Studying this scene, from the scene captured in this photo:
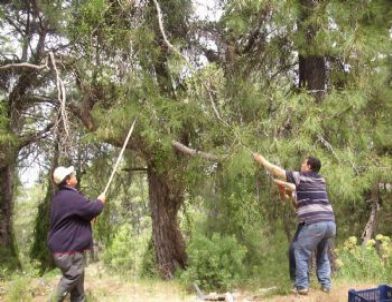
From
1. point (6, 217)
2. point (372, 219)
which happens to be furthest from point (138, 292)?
point (372, 219)

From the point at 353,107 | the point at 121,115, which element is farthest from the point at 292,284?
the point at 121,115

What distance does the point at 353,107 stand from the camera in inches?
245

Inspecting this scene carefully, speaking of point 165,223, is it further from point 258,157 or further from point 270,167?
point 270,167

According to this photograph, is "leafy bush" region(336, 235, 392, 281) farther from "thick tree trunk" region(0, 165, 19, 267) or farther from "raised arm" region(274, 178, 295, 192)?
"thick tree trunk" region(0, 165, 19, 267)

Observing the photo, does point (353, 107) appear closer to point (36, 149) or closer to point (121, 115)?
point (121, 115)

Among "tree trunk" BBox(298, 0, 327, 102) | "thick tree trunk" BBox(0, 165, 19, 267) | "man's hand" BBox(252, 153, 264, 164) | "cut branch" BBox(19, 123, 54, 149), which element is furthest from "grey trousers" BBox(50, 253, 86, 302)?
"thick tree trunk" BBox(0, 165, 19, 267)

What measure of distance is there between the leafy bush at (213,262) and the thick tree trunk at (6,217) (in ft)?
15.8

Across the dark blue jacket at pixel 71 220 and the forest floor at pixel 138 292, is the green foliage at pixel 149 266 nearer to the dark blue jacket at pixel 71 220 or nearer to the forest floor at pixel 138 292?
the forest floor at pixel 138 292

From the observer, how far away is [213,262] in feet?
24.2

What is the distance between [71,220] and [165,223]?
4.17 metres

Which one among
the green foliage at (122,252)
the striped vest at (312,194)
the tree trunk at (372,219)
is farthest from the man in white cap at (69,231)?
the tree trunk at (372,219)

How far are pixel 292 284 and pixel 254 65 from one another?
3102 millimetres

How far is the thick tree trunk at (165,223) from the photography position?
9039 mm

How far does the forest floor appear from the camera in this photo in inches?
222
